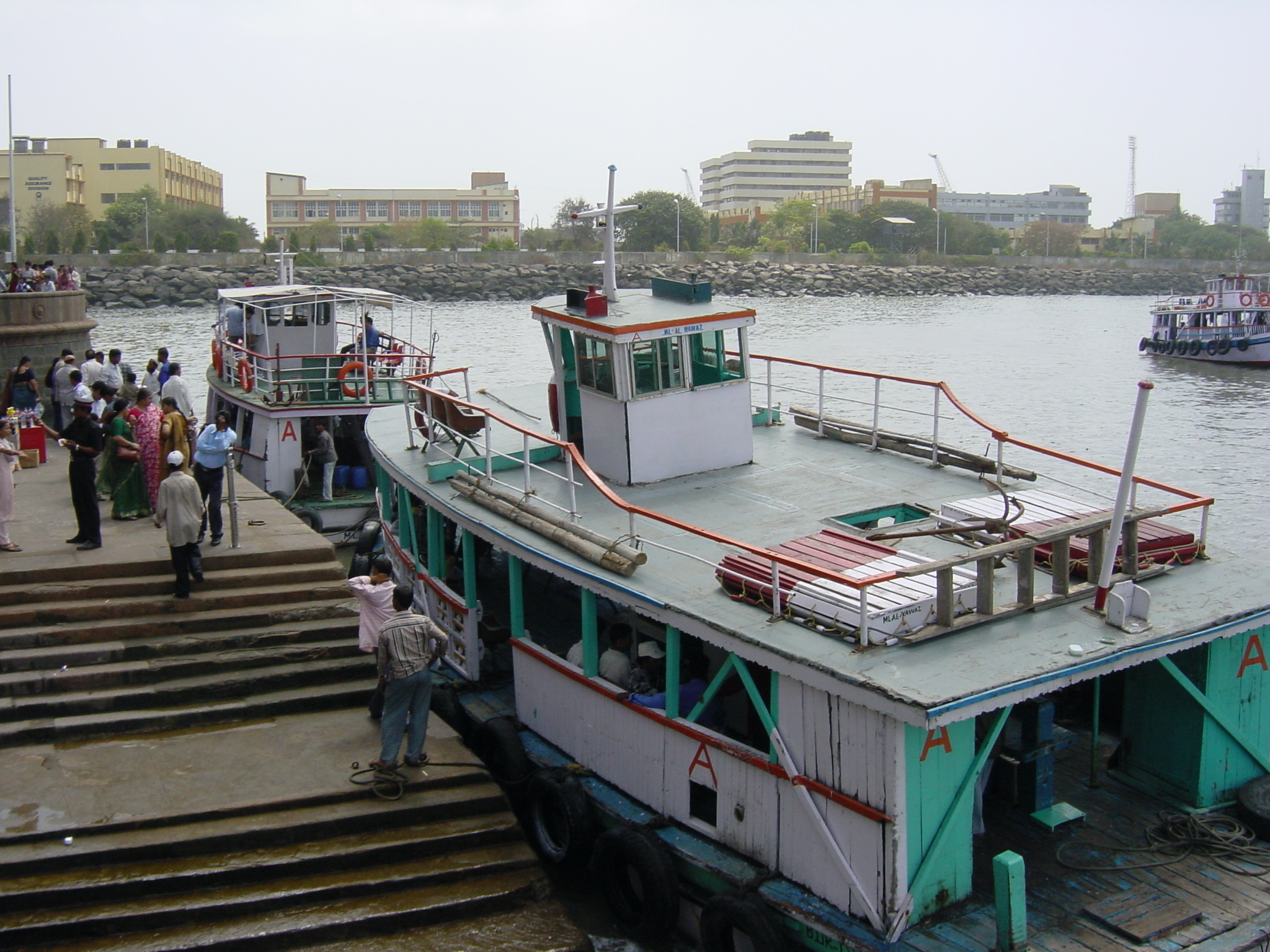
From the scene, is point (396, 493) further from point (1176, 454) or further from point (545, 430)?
point (1176, 454)

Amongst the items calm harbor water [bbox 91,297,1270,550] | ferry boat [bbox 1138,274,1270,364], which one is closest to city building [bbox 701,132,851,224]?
calm harbor water [bbox 91,297,1270,550]

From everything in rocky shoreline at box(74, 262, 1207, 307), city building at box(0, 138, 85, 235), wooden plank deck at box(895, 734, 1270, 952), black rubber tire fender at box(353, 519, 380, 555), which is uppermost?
city building at box(0, 138, 85, 235)

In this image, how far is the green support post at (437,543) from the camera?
38.8 feet

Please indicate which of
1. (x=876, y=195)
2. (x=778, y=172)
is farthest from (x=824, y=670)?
(x=778, y=172)

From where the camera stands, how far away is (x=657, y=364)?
36.8 feet

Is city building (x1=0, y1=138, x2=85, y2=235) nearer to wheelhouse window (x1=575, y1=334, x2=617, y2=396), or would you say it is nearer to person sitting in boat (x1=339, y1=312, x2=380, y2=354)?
person sitting in boat (x1=339, y1=312, x2=380, y2=354)

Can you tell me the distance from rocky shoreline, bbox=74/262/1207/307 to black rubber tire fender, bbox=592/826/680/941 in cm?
5799

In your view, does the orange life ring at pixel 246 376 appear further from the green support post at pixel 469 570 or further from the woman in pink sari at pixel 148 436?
the green support post at pixel 469 570

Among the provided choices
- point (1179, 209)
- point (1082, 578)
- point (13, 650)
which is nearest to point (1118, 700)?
point (1082, 578)

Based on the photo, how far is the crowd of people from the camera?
27.3 metres

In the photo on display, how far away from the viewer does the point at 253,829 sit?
8375mm

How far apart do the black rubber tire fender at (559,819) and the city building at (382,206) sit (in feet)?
459

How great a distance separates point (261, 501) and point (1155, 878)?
10.7 meters

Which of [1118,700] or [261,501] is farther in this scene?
[261,501]
